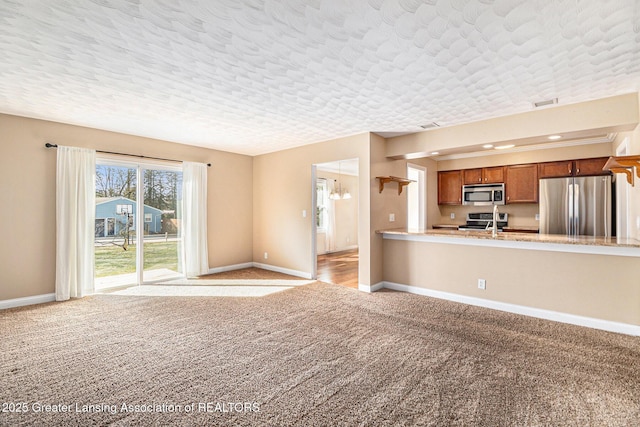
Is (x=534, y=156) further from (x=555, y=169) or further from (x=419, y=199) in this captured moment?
(x=419, y=199)

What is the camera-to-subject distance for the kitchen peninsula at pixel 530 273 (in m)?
3.27

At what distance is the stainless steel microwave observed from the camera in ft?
20.4

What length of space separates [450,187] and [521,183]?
1360 millimetres

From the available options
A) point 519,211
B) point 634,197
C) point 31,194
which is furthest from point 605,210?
point 31,194

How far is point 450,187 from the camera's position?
6902 millimetres

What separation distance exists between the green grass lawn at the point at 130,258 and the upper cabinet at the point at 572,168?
6984 millimetres

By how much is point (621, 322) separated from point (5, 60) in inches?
249

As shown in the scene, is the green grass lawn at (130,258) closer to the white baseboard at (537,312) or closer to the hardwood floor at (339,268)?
the hardwood floor at (339,268)

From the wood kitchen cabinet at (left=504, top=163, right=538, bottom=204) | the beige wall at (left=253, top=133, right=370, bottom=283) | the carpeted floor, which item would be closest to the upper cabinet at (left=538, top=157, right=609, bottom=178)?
the wood kitchen cabinet at (left=504, top=163, right=538, bottom=204)

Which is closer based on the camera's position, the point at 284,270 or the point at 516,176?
the point at 516,176

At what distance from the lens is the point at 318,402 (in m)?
2.09

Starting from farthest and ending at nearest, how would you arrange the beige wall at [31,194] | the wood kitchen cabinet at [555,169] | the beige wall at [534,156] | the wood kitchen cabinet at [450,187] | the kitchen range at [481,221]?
the wood kitchen cabinet at [450,187], the kitchen range at [481,221], the wood kitchen cabinet at [555,169], the beige wall at [534,156], the beige wall at [31,194]

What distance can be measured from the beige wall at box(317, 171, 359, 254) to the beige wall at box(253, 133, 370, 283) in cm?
223

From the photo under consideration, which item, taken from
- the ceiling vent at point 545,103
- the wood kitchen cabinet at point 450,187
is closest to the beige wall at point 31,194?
the ceiling vent at point 545,103
